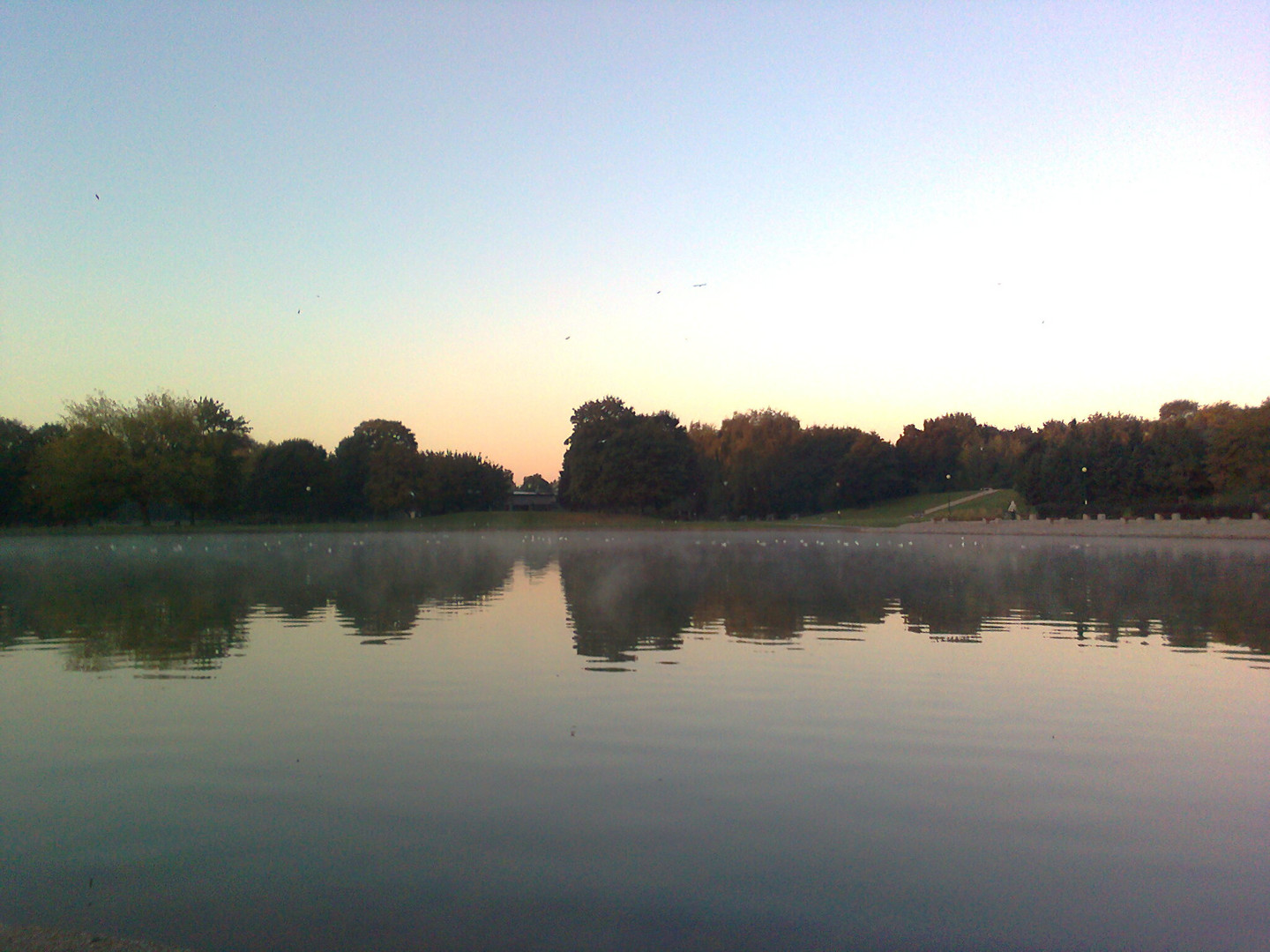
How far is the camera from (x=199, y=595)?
21750 mm

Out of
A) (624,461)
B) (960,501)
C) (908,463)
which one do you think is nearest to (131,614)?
(624,461)

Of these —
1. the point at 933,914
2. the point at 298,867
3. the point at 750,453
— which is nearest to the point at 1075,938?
the point at 933,914

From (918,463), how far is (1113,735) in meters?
129

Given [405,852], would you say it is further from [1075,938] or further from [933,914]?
[1075,938]

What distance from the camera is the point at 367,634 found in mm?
15250

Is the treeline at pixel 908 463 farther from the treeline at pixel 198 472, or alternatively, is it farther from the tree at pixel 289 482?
A: the tree at pixel 289 482

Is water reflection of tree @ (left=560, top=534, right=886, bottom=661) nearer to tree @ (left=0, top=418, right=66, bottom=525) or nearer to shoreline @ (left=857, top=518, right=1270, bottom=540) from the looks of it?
shoreline @ (left=857, top=518, right=1270, bottom=540)

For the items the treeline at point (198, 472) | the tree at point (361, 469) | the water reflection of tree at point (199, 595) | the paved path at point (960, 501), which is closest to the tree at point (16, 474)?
the treeline at point (198, 472)

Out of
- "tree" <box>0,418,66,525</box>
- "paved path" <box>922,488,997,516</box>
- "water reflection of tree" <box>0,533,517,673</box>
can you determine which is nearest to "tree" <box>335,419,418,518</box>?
"tree" <box>0,418,66,525</box>

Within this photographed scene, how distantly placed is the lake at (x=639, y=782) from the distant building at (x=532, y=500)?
13821 cm

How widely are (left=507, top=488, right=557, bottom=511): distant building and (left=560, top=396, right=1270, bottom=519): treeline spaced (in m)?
37.9

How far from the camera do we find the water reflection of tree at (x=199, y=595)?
14336 millimetres

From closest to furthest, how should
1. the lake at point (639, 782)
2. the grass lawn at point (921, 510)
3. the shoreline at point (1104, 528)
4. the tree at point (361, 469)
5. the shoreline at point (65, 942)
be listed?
the shoreline at point (65, 942) < the lake at point (639, 782) < the shoreline at point (1104, 528) < the grass lawn at point (921, 510) < the tree at point (361, 469)

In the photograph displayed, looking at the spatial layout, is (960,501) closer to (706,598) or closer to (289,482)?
(289,482)
